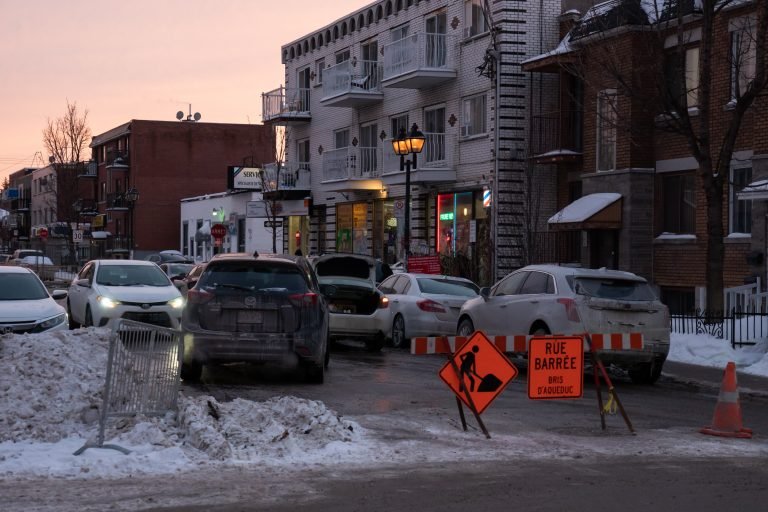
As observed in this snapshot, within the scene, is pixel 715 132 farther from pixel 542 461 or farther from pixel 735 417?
pixel 542 461

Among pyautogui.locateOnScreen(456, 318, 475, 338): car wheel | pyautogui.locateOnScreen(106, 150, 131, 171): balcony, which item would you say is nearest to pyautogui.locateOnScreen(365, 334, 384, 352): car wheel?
pyautogui.locateOnScreen(456, 318, 475, 338): car wheel

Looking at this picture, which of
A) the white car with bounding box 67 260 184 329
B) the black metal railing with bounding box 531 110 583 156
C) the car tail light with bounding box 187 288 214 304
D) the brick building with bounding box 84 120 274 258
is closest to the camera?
the car tail light with bounding box 187 288 214 304

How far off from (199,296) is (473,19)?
21569 millimetres

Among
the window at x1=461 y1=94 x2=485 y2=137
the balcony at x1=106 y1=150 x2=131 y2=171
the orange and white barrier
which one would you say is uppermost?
the balcony at x1=106 y1=150 x2=131 y2=171

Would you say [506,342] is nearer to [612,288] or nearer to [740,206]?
[612,288]

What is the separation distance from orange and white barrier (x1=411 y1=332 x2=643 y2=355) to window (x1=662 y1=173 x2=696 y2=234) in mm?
15481

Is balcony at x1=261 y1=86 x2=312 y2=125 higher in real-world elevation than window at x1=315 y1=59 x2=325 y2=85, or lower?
lower

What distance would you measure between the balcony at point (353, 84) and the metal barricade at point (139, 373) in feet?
93.9

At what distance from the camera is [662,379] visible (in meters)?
16.8

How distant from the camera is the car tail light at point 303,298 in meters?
14.6

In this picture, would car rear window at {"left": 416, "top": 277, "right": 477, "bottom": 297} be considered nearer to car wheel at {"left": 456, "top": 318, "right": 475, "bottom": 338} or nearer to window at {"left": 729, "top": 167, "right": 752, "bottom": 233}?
A: car wheel at {"left": 456, "top": 318, "right": 475, "bottom": 338}

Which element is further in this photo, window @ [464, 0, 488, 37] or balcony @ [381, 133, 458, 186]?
balcony @ [381, 133, 458, 186]

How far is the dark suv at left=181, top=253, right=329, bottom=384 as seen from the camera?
14.4 meters

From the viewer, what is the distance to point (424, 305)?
21203 mm
